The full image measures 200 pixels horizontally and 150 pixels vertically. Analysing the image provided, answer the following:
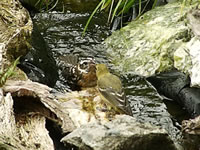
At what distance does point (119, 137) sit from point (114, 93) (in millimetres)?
1163

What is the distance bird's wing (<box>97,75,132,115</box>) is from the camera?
406cm

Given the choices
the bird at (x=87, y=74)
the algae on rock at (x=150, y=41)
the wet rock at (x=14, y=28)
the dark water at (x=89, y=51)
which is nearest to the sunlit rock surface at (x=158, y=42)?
the algae on rock at (x=150, y=41)

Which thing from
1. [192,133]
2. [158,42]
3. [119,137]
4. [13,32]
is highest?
[13,32]

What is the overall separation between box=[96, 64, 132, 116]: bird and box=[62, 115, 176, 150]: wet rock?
77cm

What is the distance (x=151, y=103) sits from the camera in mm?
4574

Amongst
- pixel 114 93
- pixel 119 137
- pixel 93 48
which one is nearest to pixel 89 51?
pixel 93 48

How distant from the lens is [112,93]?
4.22m

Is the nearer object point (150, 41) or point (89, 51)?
point (150, 41)

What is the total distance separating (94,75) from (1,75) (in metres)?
1.40

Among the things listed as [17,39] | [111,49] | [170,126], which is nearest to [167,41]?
[111,49]

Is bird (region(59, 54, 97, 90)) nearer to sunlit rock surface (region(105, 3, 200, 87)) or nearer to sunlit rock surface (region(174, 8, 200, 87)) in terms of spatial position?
sunlit rock surface (region(105, 3, 200, 87))

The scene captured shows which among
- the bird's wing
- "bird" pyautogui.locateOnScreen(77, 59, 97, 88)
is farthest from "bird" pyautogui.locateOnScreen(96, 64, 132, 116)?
"bird" pyautogui.locateOnScreen(77, 59, 97, 88)

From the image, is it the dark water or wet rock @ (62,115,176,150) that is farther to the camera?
the dark water

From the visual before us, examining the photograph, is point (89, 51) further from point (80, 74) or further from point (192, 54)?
point (192, 54)
